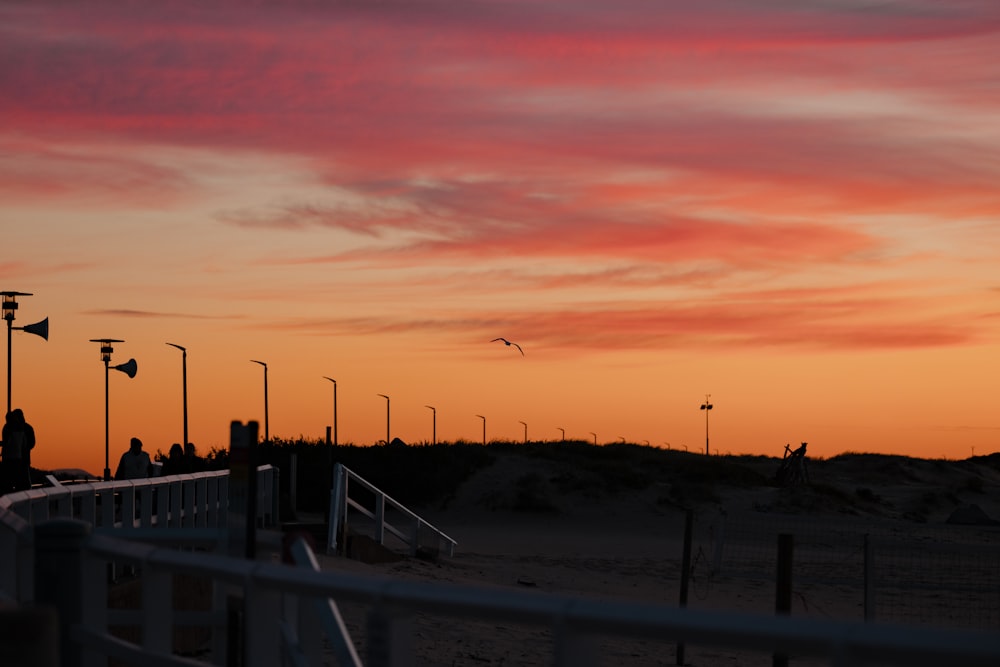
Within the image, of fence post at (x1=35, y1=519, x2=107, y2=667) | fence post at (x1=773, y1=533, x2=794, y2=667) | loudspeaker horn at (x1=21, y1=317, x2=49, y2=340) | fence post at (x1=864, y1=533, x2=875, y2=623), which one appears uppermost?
loudspeaker horn at (x1=21, y1=317, x2=49, y2=340)

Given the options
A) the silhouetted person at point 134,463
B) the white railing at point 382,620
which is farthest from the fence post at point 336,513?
the white railing at point 382,620

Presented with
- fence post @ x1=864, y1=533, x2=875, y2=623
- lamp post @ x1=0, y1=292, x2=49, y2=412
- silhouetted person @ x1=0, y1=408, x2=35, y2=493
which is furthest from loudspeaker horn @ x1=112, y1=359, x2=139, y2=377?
fence post @ x1=864, y1=533, x2=875, y2=623

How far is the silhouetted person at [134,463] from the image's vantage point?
27531 mm

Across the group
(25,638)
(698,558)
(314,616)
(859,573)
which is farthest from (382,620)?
(859,573)

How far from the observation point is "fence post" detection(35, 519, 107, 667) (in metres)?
8.26

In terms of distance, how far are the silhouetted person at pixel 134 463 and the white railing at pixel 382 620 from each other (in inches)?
711

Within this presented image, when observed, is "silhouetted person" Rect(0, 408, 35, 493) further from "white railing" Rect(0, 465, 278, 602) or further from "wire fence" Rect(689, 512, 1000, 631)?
"wire fence" Rect(689, 512, 1000, 631)

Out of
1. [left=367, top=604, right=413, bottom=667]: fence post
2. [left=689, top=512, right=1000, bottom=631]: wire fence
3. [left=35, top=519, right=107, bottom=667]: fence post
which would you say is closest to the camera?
[left=367, top=604, right=413, bottom=667]: fence post

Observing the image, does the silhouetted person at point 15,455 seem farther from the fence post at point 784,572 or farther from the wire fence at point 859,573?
the fence post at point 784,572

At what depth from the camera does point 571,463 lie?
6650cm

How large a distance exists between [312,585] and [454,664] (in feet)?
45.1

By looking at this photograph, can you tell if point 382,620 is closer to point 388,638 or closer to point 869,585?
point 388,638

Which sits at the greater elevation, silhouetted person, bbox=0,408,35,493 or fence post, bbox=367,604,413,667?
fence post, bbox=367,604,413,667

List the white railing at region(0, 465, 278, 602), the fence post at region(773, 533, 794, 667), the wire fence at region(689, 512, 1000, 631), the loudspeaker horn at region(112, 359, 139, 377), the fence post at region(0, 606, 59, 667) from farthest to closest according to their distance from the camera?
1. the loudspeaker horn at region(112, 359, 139, 377)
2. the wire fence at region(689, 512, 1000, 631)
3. the fence post at region(773, 533, 794, 667)
4. the white railing at region(0, 465, 278, 602)
5. the fence post at region(0, 606, 59, 667)
